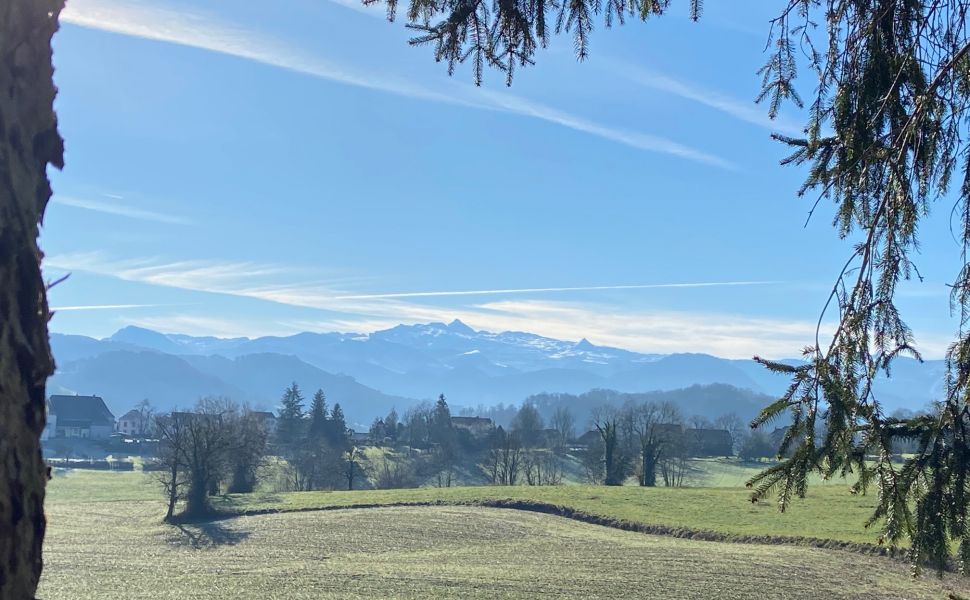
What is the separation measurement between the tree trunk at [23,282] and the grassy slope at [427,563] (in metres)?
19.7

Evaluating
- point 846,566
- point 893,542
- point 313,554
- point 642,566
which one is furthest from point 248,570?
point 893,542

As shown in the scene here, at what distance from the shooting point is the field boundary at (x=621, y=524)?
29484mm

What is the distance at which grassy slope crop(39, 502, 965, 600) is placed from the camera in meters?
21.2

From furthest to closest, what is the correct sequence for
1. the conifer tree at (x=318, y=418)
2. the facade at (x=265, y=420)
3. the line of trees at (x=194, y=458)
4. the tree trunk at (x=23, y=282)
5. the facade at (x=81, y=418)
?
1. the facade at (x=81, y=418)
2. the conifer tree at (x=318, y=418)
3. the facade at (x=265, y=420)
4. the line of trees at (x=194, y=458)
5. the tree trunk at (x=23, y=282)

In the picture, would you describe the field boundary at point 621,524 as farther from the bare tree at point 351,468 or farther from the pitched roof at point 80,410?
the pitched roof at point 80,410

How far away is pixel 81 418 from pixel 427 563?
333ft

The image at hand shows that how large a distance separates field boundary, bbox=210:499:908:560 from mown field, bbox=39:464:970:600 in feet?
2.36

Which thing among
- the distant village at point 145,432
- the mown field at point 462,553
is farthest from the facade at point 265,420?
the mown field at point 462,553

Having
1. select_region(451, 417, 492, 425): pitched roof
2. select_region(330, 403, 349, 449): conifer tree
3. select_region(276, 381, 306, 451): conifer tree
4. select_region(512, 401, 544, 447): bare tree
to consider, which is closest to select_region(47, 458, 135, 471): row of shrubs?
select_region(276, 381, 306, 451): conifer tree

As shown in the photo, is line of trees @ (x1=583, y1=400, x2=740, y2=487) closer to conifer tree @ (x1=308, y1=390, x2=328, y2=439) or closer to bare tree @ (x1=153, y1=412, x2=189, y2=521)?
conifer tree @ (x1=308, y1=390, x2=328, y2=439)

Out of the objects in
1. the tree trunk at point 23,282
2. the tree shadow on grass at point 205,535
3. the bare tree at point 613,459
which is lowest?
the tree shadow on grass at point 205,535

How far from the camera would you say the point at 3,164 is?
2.16m

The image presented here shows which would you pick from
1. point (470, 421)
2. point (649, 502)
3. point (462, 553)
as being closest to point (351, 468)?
point (649, 502)

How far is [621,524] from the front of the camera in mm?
37406
